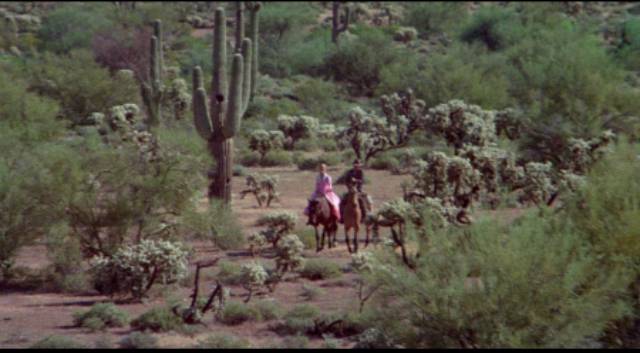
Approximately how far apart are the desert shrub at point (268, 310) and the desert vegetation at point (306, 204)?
94 millimetres

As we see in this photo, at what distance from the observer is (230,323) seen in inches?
627

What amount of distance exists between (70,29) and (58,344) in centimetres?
5010

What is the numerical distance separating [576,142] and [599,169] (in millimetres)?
12508

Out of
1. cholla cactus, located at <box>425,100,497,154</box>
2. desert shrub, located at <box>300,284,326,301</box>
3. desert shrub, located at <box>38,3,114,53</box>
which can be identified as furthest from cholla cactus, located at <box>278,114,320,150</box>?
desert shrub, located at <box>38,3,114,53</box>

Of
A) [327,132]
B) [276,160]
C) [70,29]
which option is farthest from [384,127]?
[70,29]

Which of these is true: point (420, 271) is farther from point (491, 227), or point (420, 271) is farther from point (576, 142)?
point (576, 142)

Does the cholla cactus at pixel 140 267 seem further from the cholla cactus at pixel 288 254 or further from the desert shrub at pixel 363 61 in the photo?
the desert shrub at pixel 363 61

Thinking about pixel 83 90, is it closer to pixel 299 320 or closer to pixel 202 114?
pixel 202 114

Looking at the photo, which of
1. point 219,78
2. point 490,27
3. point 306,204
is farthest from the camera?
point 490,27

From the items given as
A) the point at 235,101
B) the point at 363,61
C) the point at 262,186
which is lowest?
the point at 262,186

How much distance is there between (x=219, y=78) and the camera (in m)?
24.3

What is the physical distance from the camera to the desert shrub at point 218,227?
19875 mm

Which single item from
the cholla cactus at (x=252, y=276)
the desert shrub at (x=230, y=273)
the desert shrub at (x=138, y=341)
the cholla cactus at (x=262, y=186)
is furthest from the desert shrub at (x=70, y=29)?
the desert shrub at (x=138, y=341)

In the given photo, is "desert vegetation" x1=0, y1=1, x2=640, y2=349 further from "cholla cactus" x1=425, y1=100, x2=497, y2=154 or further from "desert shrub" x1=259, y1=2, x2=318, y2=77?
"desert shrub" x1=259, y1=2, x2=318, y2=77
